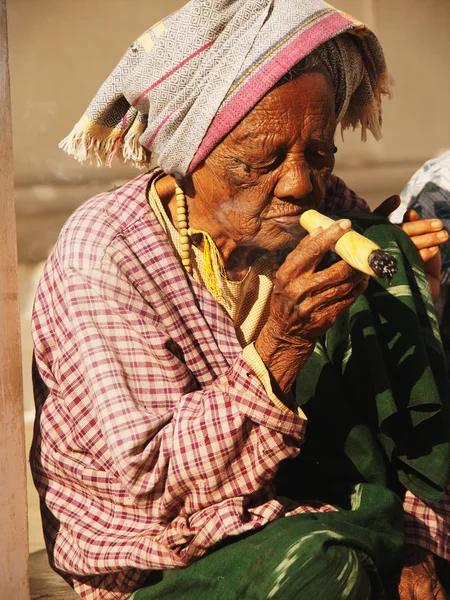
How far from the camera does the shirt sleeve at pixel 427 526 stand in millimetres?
2672

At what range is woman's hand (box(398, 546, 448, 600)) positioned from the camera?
251 centimetres

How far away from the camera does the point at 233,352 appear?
2.66 metres

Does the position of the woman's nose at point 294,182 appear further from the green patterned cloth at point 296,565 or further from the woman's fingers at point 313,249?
the green patterned cloth at point 296,565

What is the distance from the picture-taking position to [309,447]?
2.74 m

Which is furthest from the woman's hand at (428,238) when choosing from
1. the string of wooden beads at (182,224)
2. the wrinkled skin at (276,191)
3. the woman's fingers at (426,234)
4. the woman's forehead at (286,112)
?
the string of wooden beads at (182,224)

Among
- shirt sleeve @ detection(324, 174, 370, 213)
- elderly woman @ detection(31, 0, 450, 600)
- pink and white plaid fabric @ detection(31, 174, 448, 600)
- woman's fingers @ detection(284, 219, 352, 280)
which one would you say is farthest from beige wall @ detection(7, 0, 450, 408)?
woman's fingers @ detection(284, 219, 352, 280)

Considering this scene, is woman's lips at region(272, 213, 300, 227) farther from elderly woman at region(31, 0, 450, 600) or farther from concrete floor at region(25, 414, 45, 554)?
concrete floor at region(25, 414, 45, 554)

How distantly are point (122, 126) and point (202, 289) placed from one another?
0.54 m

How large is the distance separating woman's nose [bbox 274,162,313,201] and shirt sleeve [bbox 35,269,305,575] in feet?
1.55

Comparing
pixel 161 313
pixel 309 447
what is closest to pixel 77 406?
pixel 161 313

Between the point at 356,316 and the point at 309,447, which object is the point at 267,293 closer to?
the point at 356,316

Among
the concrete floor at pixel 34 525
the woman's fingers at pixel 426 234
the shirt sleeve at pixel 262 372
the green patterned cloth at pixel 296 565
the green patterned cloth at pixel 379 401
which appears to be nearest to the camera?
the green patterned cloth at pixel 296 565

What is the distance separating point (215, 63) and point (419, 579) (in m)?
1.45

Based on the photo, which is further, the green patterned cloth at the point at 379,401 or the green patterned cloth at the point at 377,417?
the green patterned cloth at the point at 379,401
